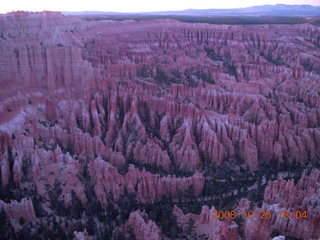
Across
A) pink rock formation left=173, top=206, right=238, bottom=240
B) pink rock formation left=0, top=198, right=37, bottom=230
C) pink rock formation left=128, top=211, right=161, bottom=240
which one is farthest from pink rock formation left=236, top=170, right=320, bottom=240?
pink rock formation left=0, top=198, right=37, bottom=230

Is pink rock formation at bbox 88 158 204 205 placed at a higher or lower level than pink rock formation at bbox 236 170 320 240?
lower

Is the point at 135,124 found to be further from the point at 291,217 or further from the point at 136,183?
the point at 291,217

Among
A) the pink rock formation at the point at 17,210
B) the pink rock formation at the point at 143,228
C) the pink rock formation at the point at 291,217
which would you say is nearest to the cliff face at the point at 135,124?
the pink rock formation at the point at 291,217

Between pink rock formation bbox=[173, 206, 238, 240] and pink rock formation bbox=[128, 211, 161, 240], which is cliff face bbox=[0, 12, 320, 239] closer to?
pink rock formation bbox=[173, 206, 238, 240]

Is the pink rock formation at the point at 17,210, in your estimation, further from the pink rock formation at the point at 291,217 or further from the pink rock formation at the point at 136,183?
the pink rock formation at the point at 291,217

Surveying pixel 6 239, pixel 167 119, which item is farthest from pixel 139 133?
pixel 6 239

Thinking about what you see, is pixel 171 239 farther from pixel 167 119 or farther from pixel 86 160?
pixel 167 119

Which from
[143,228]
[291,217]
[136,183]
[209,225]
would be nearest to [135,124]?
[136,183]

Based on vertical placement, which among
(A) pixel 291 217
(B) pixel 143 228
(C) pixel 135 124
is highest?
(C) pixel 135 124
